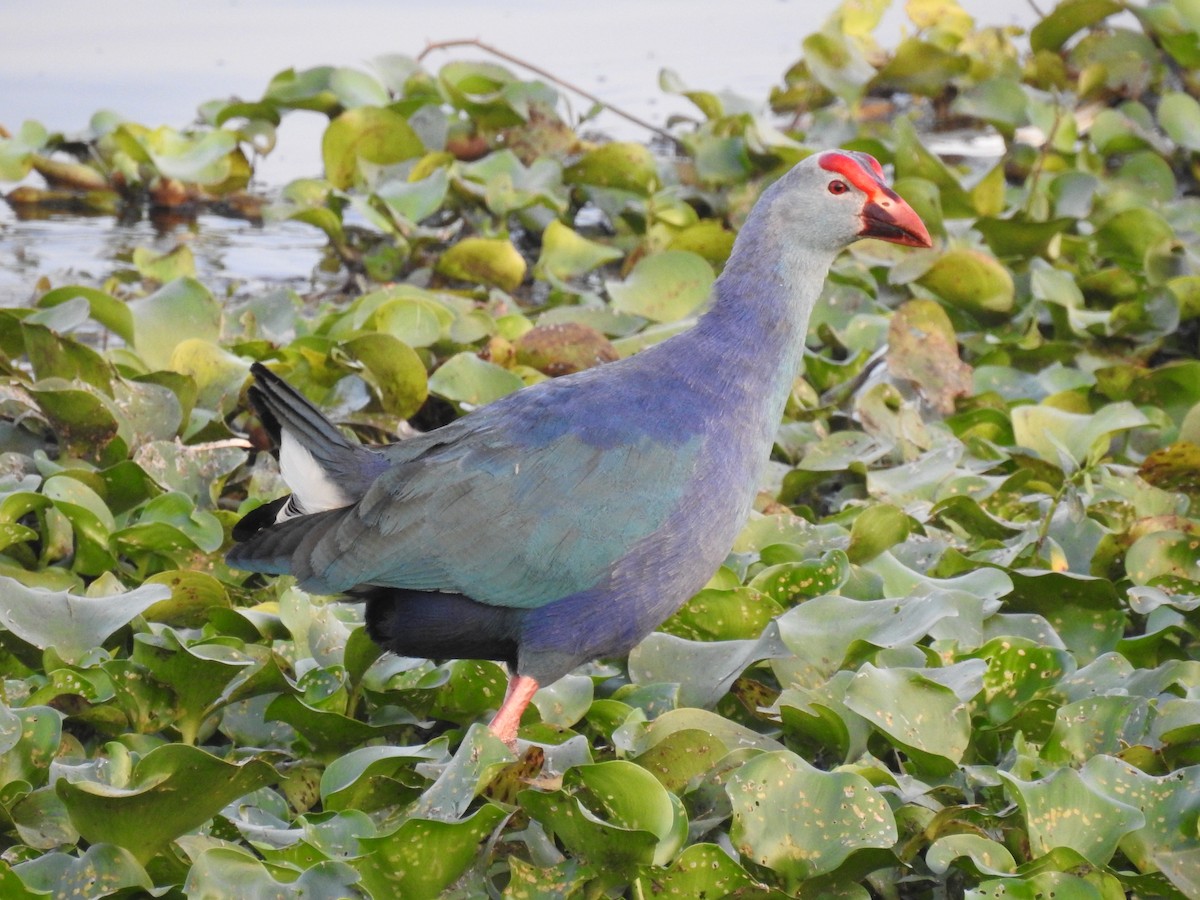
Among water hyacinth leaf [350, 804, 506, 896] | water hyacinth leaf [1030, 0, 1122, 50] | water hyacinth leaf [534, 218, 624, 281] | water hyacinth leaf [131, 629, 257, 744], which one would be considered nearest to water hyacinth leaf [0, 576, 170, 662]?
water hyacinth leaf [131, 629, 257, 744]

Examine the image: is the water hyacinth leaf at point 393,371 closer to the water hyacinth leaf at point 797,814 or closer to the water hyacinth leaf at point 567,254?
the water hyacinth leaf at point 567,254

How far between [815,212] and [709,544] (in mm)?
623

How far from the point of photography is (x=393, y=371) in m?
3.26

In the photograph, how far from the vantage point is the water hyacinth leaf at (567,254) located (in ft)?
14.4

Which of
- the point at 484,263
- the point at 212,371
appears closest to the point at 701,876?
the point at 212,371

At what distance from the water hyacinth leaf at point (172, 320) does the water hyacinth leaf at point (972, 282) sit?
1.78m

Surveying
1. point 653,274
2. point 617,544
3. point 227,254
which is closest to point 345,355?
point 653,274

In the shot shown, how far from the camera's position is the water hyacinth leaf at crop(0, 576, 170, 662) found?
94.0 inches

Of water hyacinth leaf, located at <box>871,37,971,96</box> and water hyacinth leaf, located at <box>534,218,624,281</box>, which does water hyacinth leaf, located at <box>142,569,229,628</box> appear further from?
water hyacinth leaf, located at <box>871,37,971,96</box>

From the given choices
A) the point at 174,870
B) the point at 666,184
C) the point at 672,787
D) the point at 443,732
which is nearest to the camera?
the point at 174,870

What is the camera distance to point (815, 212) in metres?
2.62

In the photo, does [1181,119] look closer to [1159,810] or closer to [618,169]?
[618,169]

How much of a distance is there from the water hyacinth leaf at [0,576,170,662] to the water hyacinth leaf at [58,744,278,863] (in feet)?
1.23

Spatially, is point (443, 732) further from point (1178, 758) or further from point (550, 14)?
point (550, 14)
